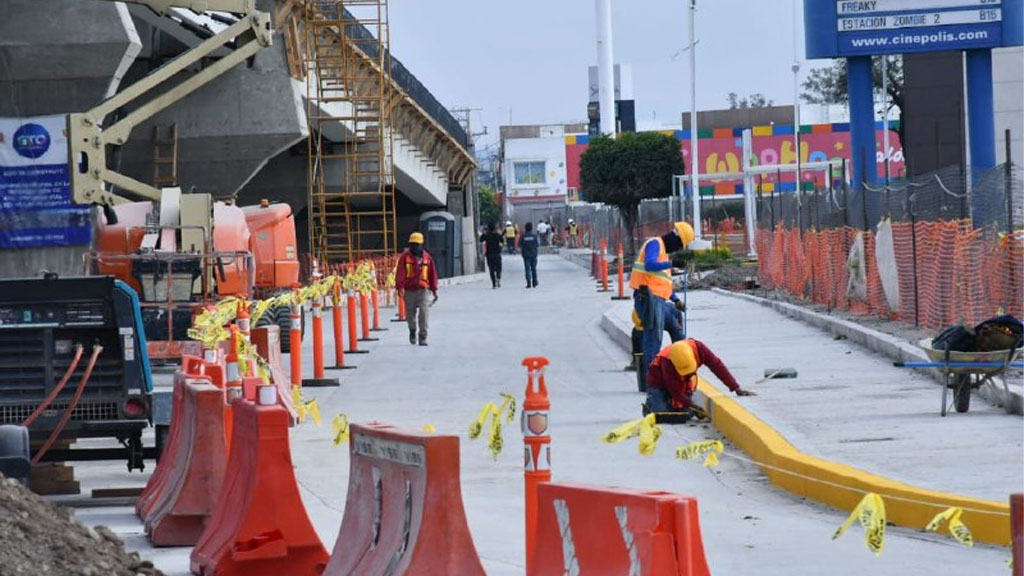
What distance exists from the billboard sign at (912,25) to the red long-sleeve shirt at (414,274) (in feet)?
27.0

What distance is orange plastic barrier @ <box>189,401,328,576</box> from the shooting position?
32.1ft

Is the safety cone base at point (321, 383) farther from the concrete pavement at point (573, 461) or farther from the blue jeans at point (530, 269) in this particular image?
the blue jeans at point (530, 269)

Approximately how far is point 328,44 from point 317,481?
35.4m

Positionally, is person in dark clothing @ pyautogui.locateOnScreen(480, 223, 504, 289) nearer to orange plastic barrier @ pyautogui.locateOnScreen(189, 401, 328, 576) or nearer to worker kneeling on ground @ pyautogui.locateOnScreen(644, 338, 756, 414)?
worker kneeling on ground @ pyautogui.locateOnScreen(644, 338, 756, 414)

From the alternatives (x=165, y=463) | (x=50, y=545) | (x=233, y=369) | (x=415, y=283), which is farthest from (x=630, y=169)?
(x=50, y=545)

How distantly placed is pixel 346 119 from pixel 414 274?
20.2 metres

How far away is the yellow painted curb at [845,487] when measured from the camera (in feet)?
33.7

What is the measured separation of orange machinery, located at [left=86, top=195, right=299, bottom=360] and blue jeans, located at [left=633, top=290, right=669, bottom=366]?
549 cm

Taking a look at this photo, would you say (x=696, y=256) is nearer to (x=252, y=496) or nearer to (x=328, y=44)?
(x=328, y=44)

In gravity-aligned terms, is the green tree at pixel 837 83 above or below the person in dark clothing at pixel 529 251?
above

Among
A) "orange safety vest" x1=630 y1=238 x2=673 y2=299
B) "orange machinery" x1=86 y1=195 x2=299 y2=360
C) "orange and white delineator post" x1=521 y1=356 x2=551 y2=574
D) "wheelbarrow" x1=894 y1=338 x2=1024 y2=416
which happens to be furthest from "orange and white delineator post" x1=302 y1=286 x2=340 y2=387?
"orange and white delineator post" x1=521 y1=356 x2=551 y2=574

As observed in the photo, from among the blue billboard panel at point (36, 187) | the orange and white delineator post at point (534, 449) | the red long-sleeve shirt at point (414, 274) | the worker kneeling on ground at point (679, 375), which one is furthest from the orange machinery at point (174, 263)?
the orange and white delineator post at point (534, 449)

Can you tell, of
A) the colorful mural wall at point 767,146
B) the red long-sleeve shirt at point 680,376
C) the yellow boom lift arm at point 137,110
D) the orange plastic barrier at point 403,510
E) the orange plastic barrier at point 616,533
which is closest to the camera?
the orange plastic barrier at point 616,533

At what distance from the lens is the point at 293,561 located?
32.3ft
